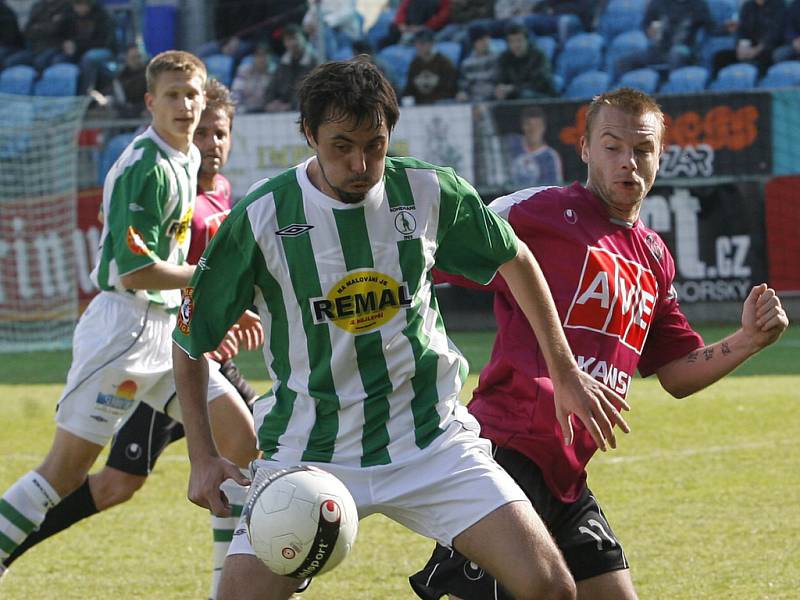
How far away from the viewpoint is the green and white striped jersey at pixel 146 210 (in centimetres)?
554

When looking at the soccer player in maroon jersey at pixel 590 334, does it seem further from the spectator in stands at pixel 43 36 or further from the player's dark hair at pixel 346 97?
the spectator in stands at pixel 43 36

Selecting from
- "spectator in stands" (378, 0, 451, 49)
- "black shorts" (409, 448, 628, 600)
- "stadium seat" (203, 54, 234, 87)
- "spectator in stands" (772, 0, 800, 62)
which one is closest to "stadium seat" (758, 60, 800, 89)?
"spectator in stands" (772, 0, 800, 62)

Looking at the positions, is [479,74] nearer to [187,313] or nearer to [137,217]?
[137,217]

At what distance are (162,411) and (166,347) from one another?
30cm

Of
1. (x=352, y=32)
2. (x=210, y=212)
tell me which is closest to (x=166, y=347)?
(x=210, y=212)

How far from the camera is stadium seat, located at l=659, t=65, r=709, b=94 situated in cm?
1695

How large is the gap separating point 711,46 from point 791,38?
3.39 feet

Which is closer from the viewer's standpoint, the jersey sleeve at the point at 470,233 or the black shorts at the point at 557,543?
the jersey sleeve at the point at 470,233

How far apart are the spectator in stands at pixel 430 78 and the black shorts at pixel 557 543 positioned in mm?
13537

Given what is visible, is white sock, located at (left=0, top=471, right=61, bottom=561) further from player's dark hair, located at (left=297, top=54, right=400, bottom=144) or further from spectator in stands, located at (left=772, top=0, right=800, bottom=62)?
spectator in stands, located at (left=772, top=0, right=800, bottom=62)

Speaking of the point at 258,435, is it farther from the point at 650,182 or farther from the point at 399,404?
the point at 650,182

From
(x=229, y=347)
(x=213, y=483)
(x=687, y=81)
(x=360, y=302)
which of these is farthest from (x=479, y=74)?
(x=213, y=483)

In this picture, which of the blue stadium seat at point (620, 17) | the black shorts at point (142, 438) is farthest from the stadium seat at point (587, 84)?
the black shorts at point (142, 438)

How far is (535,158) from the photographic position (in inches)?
617
